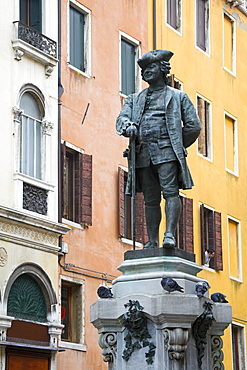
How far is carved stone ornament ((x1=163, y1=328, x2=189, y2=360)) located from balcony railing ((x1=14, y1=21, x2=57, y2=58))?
1359 centimetres

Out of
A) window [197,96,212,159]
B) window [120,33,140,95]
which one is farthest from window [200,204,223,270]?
window [120,33,140,95]

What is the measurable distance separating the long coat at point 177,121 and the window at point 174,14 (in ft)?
61.7

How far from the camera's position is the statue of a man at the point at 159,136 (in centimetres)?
1272

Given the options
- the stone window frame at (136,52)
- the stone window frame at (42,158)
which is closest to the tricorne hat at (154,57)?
the stone window frame at (42,158)

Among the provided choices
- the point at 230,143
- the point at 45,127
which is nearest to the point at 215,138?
the point at 230,143

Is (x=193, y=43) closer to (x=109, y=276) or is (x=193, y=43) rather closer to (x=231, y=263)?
(x=231, y=263)

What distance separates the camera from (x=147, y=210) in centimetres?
1299

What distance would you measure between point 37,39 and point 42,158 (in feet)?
9.01

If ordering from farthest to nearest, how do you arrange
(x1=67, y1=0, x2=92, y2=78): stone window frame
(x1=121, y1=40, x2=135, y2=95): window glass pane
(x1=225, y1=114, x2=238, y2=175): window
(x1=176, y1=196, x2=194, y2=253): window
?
1. (x1=225, y1=114, x2=238, y2=175): window
2. (x1=176, y1=196, x2=194, y2=253): window
3. (x1=121, y1=40, x2=135, y2=95): window glass pane
4. (x1=67, y1=0, x2=92, y2=78): stone window frame

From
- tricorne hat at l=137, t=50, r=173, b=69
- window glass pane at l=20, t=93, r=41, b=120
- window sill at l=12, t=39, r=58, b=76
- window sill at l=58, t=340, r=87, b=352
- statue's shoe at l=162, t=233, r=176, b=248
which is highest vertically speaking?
window sill at l=12, t=39, r=58, b=76

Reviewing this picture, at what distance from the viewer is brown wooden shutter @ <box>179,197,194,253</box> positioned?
30.0 metres

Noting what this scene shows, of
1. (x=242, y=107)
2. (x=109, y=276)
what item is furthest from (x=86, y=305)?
(x=242, y=107)

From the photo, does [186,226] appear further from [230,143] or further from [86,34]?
[86,34]

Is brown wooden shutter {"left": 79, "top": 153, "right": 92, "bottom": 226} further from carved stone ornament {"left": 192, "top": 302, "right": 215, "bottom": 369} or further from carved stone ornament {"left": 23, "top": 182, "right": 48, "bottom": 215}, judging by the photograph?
carved stone ornament {"left": 192, "top": 302, "right": 215, "bottom": 369}
